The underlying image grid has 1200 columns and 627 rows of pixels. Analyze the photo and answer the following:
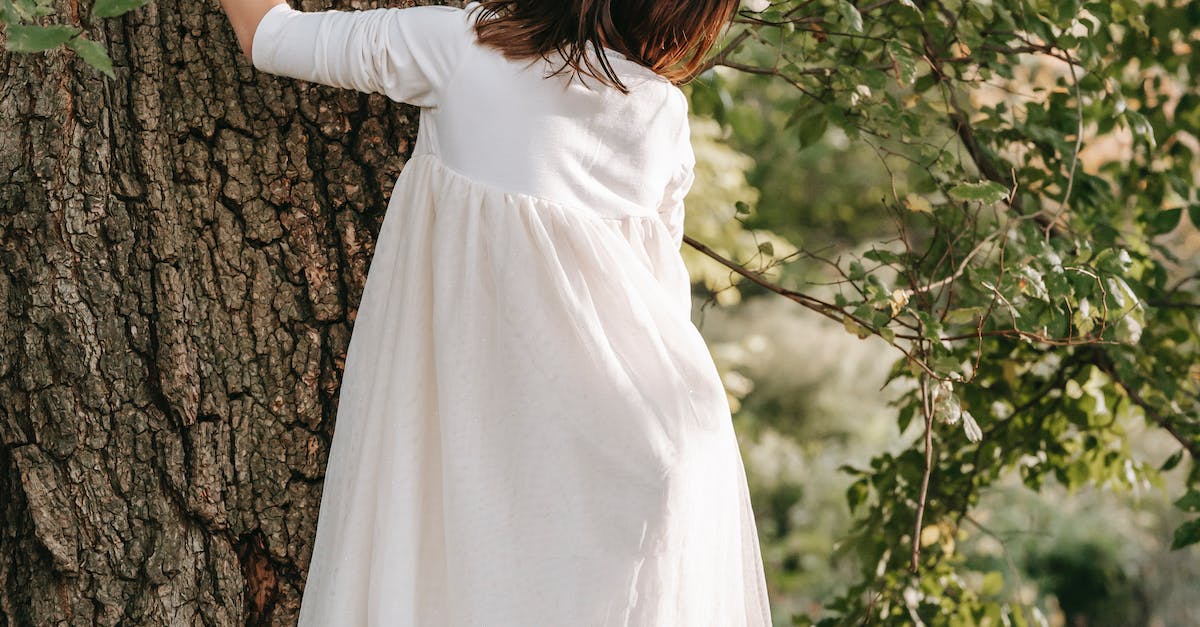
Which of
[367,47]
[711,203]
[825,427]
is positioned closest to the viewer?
[367,47]

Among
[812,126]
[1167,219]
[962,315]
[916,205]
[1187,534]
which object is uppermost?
[812,126]

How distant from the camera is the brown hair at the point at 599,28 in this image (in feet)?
4.36

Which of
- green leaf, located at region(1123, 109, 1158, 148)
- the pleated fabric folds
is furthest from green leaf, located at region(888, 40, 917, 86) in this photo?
the pleated fabric folds

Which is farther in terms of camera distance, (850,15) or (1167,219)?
(1167,219)

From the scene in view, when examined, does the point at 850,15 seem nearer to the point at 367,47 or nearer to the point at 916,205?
the point at 916,205

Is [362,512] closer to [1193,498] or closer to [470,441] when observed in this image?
[470,441]

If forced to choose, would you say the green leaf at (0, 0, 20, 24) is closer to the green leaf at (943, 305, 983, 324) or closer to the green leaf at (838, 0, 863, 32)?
the green leaf at (838, 0, 863, 32)

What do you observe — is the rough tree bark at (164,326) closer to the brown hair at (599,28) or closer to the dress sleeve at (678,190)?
the brown hair at (599,28)

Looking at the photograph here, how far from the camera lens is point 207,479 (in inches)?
57.6

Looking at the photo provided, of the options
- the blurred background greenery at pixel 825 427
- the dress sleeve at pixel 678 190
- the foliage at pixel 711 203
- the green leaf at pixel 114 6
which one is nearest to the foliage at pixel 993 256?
the blurred background greenery at pixel 825 427

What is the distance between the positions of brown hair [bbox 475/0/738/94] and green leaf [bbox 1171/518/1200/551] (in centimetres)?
151

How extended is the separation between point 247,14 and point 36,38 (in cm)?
34

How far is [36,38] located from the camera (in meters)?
1.05

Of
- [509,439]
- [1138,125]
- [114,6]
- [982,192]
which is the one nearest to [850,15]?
[982,192]
